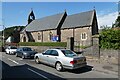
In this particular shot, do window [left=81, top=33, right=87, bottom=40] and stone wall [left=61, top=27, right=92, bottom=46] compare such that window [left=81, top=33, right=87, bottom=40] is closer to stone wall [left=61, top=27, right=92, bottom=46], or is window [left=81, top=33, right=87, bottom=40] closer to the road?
stone wall [left=61, top=27, right=92, bottom=46]

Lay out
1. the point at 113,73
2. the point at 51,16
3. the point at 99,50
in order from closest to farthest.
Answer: the point at 113,73 < the point at 99,50 < the point at 51,16

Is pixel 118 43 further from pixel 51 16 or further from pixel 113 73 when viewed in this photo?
pixel 51 16

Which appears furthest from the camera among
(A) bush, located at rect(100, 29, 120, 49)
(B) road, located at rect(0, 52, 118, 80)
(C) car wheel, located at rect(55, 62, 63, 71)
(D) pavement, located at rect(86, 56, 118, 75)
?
(A) bush, located at rect(100, 29, 120, 49)

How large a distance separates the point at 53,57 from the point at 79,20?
33992 millimetres

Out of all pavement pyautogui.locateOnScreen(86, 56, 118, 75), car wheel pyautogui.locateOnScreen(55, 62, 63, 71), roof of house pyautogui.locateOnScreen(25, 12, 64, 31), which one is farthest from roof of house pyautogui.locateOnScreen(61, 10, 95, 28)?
car wheel pyautogui.locateOnScreen(55, 62, 63, 71)

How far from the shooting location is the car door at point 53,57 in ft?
47.5

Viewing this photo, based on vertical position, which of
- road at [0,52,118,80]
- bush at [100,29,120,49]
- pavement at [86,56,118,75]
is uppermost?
bush at [100,29,120,49]

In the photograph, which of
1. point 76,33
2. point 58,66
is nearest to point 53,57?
point 58,66

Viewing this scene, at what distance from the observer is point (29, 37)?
6259 centimetres

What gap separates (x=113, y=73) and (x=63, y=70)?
346cm

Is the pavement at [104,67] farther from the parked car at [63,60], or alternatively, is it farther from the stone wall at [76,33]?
the stone wall at [76,33]

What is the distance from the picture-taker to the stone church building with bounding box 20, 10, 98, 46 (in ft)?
144

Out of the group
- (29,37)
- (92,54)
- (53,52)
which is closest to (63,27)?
(29,37)

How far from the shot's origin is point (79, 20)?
4778 centimetres
